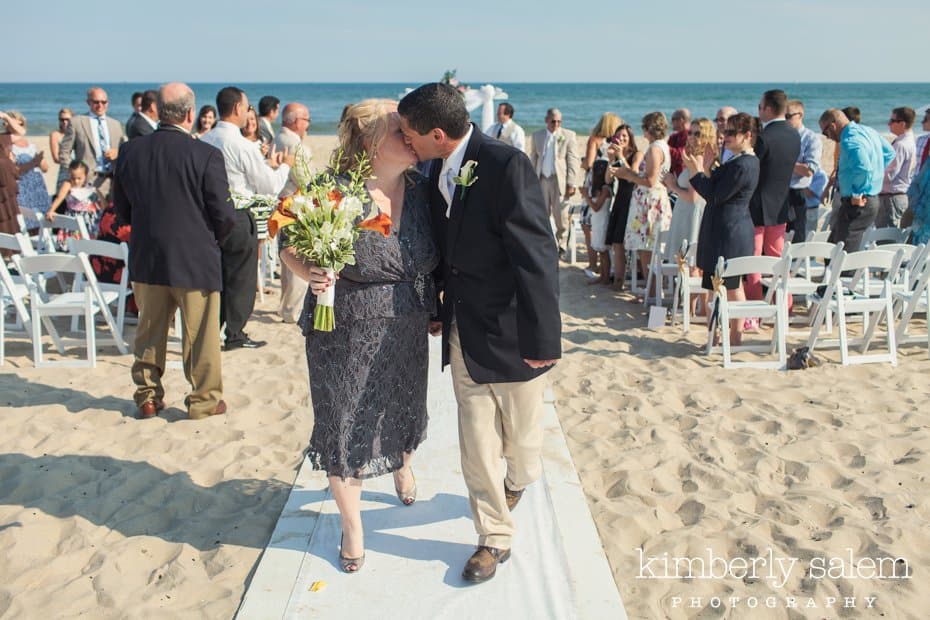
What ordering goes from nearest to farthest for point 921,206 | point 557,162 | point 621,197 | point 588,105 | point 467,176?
point 467,176 < point 921,206 < point 621,197 < point 557,162 < point 588,105

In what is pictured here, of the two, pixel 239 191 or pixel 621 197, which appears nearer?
pixel 239 191

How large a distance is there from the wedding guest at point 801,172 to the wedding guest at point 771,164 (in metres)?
1.77

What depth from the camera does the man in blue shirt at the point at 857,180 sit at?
8.45 metres

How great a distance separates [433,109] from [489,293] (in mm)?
764

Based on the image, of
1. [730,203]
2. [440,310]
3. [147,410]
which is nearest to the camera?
[440,310]

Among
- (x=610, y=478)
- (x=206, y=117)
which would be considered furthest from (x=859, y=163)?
(x=206, y=117)

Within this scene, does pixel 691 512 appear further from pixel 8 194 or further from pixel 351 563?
pixel 8 194

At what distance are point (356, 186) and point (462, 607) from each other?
5.82 feet

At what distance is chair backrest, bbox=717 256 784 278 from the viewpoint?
633 cm

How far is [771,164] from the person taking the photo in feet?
23.7

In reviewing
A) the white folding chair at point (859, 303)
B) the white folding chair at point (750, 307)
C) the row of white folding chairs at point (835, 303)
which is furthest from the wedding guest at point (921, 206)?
the white folding chair at point (750, 307)

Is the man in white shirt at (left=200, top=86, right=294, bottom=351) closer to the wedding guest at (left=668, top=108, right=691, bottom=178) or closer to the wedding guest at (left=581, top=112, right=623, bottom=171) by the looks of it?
the wedding guest at (left=581, top=112, right=623, bottom=171)

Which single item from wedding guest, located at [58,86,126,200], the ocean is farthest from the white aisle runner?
the ocean

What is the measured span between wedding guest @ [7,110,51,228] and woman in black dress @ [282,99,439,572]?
7105 mm
